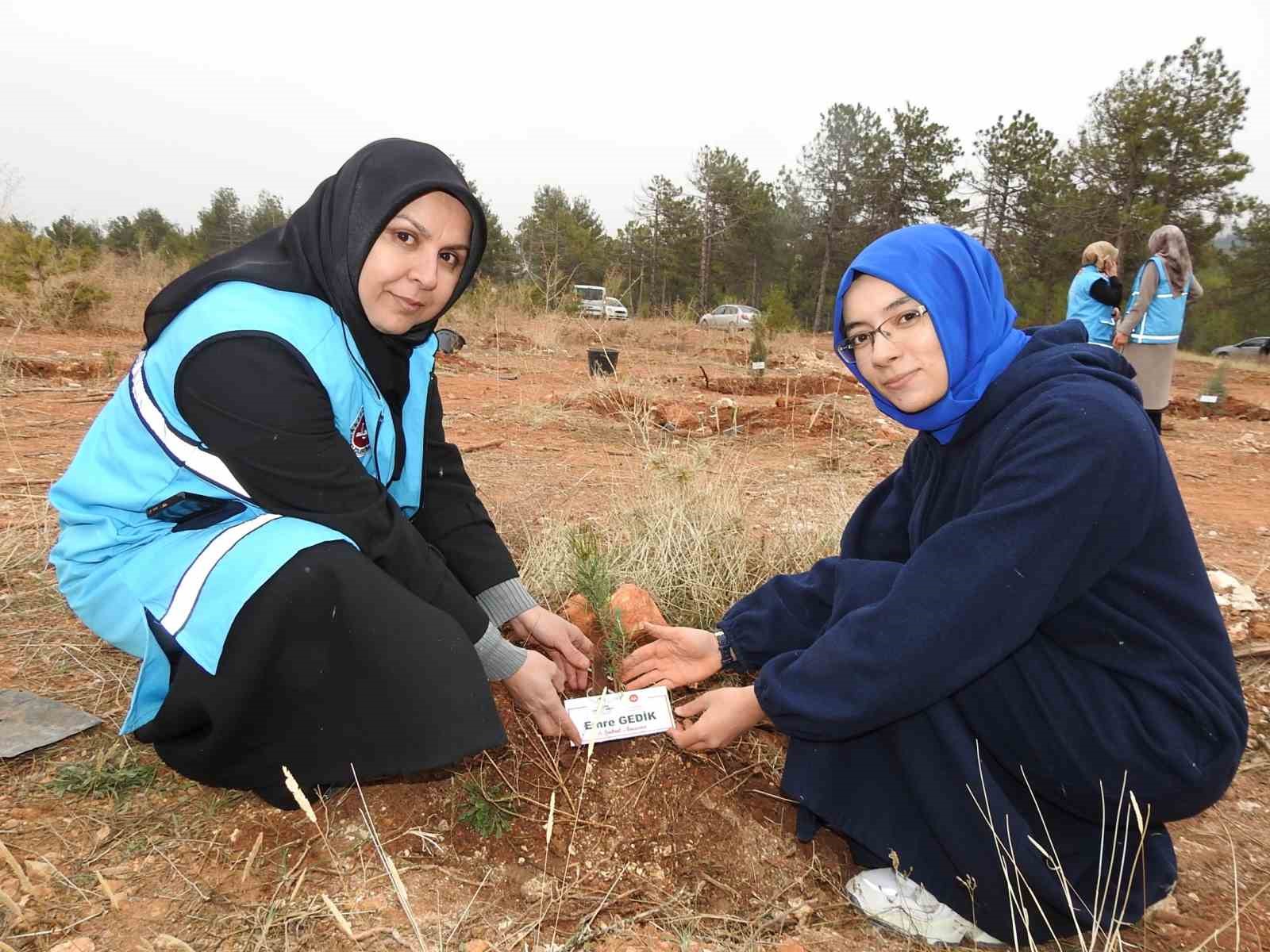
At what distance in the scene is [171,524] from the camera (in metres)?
1.51

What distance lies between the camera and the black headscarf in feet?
4.99

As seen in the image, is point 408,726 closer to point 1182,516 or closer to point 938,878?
point 938,878

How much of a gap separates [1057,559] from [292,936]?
4.36ft

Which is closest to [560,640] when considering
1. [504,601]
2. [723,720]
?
[504,601]

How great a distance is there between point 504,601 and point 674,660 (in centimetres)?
44

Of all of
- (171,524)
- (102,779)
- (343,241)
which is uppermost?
(343,241)

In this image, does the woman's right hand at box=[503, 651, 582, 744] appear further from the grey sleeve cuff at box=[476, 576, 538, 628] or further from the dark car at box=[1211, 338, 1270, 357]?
the dark car at box=[1211, 338, 1270, 357]

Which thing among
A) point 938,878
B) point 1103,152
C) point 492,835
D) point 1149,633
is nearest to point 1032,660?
point 1149,633

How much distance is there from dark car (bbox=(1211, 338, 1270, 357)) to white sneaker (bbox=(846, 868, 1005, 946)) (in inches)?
988

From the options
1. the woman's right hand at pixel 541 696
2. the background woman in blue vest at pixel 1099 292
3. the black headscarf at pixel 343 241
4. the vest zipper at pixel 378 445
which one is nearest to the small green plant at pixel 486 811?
the woman's right hand at pixel 541 696

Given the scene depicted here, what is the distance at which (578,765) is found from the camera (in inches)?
67.1

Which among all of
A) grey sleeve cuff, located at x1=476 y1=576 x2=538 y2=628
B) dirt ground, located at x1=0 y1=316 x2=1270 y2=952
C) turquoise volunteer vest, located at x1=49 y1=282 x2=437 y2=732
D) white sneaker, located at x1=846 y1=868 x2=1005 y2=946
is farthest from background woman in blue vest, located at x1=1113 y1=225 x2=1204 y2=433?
turquoise volunteer vest, located at x1=49 y1=282 x2=437 y2=732

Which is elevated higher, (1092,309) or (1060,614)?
(1092,309)

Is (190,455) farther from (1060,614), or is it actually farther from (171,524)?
(1060,614)
